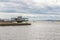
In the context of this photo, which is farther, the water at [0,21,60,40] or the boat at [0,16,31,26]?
the boat at [0,16,31,26]

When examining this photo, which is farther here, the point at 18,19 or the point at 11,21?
the point at 11,21

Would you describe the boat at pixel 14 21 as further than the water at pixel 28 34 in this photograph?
Yes

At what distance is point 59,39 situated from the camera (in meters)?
14.3

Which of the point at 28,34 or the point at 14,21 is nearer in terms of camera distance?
the point at 28,34

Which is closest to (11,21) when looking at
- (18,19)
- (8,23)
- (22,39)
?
(8,23)

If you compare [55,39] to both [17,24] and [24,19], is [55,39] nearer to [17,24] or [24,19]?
[24,19]

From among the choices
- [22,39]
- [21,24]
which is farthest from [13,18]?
[22,39]

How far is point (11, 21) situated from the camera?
31062mm

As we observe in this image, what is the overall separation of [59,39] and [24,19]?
1597cm

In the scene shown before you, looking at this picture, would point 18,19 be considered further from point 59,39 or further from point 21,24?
point 59,39

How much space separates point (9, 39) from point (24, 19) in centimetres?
1650

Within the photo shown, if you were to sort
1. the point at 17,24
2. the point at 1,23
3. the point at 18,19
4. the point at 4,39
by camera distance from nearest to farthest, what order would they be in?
the point at 4,39, the point at 18,19, the point at 1,23, the point at 17,24

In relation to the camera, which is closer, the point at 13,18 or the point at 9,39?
the point at 9,39

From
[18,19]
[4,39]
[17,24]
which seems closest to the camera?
[4,39]
